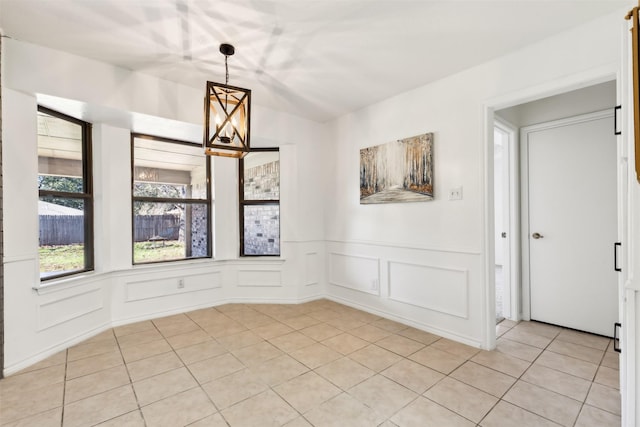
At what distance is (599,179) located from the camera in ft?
9.84

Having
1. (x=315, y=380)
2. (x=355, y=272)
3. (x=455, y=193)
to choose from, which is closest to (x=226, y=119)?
(x=315, y=380)

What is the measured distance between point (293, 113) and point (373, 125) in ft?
3.71

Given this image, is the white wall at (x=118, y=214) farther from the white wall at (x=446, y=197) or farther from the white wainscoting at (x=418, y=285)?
the white wall at (x=446, y=197)

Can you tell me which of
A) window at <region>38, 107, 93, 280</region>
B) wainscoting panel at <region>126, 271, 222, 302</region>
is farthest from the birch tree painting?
window at <region>38, 107, 93, 280</region>

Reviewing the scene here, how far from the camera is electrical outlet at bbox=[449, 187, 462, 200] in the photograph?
296 centimetres

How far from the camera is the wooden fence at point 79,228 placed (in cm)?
284

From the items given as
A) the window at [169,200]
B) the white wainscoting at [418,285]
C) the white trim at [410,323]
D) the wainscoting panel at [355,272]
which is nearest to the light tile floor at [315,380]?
the white trim at [410,323]

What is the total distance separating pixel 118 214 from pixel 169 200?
0.61 metres

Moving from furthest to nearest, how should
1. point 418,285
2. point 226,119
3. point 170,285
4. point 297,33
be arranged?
point 170,285, point 418,285, point 297,33, point 226,119

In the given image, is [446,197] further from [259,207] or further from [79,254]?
[79,254]

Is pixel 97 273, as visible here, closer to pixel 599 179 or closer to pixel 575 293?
pixel 575 293

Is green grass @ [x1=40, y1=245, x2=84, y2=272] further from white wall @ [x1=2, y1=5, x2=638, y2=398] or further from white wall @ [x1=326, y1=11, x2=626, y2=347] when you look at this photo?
white wall @ [x1=326, y1=11, x2=626, y2=347]

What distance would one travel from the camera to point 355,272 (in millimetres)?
4039

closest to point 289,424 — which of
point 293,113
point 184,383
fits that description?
point 184,383
